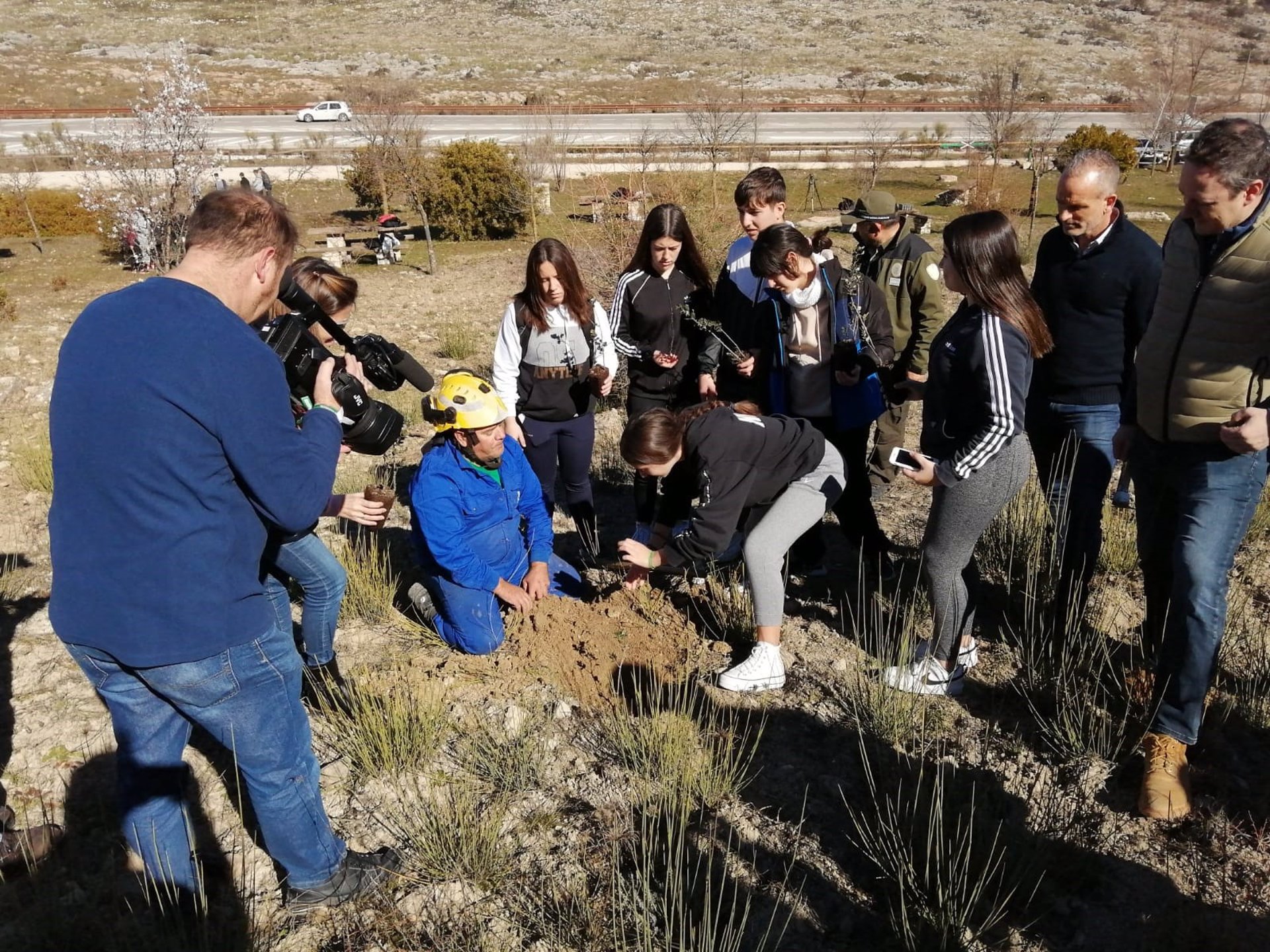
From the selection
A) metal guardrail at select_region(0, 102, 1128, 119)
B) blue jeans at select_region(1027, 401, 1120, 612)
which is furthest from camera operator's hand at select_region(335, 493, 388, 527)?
metal guardrail at select_region(0, 102, 1128, 119)

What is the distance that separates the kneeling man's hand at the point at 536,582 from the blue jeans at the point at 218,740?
1.45 m

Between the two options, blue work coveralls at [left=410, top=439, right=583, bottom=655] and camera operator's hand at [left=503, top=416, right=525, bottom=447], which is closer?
blue work coveralls at [left=410, top=439, right=583, bottom=655]

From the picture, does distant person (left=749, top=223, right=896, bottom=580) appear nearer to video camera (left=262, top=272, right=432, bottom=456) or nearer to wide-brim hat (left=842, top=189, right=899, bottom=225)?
wide-brim hat (left=842, top=189, right=899, bottom=225)

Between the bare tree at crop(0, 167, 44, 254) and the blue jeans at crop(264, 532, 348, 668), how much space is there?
12.7 meters

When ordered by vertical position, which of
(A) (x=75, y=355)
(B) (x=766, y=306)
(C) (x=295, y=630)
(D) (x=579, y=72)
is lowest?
(C) (x=295, y=630)

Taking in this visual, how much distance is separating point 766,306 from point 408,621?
2.05 metres

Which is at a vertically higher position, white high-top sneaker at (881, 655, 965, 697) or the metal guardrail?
the metal guardrail

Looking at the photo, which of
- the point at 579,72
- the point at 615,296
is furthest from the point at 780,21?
the point at 615,296

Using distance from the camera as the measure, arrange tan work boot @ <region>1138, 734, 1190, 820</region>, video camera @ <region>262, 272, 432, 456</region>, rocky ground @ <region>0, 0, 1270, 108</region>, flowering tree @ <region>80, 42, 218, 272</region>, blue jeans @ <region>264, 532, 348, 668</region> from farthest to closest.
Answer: rocky ground @ <region>0, 0, 1270, 108</region> < flowering tree @ <region>80, 42, 218, 272</region> < blue jeans @ <region>264, 532, 348, 668</region> < tan work boot @ <region>1138, 734, 1190, 820</region> < video camera @ <region>262, 272, 432, 456</region>

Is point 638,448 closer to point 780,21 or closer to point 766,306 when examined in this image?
point 766,306

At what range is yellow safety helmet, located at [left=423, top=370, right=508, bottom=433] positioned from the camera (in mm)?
3230

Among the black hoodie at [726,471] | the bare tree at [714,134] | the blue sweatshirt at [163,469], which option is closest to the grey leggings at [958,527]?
the black hoodie at [726,471]

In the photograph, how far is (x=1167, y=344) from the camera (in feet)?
8.53

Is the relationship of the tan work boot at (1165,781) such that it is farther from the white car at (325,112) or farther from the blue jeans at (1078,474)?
the white car at (325,112)
